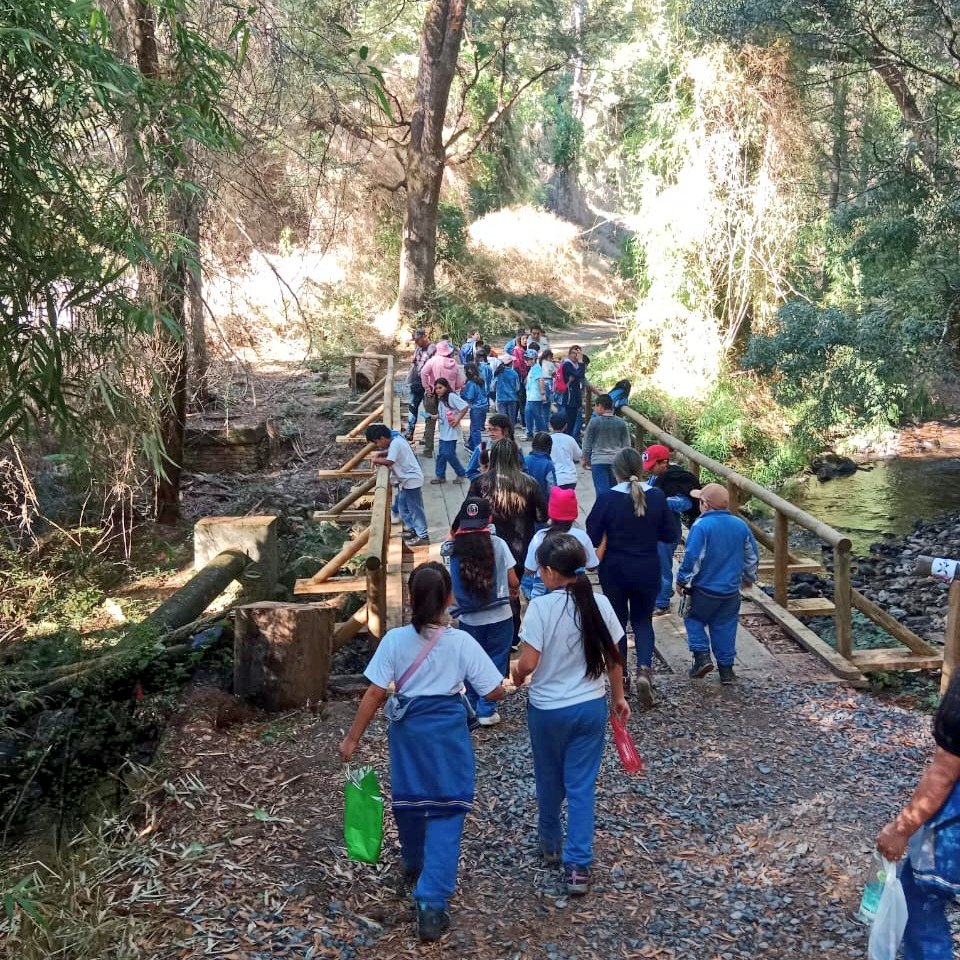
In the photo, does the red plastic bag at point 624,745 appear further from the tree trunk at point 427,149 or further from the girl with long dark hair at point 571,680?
the tree trunk at point 427,149

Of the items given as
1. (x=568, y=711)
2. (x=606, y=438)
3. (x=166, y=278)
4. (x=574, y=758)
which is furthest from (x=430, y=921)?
(x=606, y=438)

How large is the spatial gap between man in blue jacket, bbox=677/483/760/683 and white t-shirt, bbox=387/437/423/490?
3233mm

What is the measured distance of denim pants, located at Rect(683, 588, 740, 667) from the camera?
6.46 meters

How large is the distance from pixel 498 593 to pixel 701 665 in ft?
6.49

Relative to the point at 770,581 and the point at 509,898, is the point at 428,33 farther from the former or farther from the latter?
the point at 509,898

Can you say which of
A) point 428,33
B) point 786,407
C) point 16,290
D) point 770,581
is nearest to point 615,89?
point 428,33

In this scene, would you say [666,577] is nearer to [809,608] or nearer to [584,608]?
[809,608]

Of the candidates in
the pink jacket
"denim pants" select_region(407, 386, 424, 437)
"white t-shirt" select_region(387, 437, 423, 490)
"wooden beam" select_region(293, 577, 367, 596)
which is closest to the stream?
the pink jacket

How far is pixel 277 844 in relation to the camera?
4.69 m

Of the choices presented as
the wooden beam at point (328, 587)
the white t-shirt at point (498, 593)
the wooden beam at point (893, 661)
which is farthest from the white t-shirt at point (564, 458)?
the white t-shirt at point (498, 593)

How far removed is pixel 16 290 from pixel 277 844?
301 centimetres

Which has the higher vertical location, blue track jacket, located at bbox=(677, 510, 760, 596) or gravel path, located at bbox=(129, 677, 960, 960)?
blue track jacket, located at bbox=(677, 510, 760, 596)

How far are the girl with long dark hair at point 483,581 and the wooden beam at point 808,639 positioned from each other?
8.43ft

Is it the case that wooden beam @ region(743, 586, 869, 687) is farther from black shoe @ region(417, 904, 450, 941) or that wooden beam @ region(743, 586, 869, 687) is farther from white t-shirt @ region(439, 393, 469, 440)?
white t-shirt @ region(439, 393, 469, 440)
